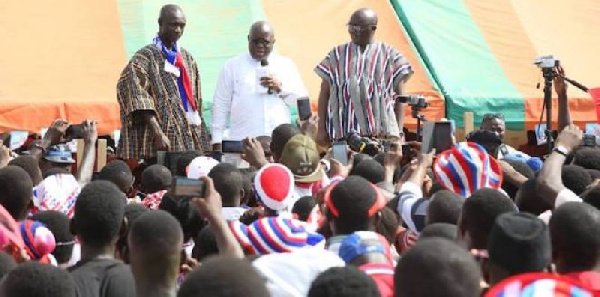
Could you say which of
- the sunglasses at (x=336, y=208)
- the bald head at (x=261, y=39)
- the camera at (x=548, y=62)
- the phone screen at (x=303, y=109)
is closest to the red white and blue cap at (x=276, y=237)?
the sunglasses at (x=336, y=208)

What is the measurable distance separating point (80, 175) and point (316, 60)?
230 inches

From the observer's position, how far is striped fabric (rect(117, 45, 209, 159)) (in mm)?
9398

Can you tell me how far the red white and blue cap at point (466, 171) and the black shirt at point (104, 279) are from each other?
6.99 feet

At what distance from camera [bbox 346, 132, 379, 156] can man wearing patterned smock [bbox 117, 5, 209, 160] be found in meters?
1.25

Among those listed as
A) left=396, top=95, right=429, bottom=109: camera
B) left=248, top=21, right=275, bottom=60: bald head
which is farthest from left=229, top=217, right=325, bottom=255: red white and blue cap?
left=396, top=95, right=429, bottom=109: camera

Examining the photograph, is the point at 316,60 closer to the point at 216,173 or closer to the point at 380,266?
the point at 216,173

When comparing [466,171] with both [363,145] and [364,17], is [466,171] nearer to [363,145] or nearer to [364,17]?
[363,145]

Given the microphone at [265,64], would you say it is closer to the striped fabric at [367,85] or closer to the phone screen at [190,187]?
the striped fabric at [367,85]

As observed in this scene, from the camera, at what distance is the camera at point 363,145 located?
9312mm

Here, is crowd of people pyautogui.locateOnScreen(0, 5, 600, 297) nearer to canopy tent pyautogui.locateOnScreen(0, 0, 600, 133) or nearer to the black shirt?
the black shirt

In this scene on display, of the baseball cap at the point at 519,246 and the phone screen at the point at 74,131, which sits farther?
the phone screen at the point at 74,131

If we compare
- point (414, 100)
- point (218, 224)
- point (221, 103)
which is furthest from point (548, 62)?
point (218, 224)

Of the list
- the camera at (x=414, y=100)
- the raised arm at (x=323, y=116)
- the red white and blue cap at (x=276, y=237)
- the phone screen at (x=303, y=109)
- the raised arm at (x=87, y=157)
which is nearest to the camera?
the red white and blue cap at (x=276, y=237)

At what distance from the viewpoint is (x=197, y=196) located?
4332mm
